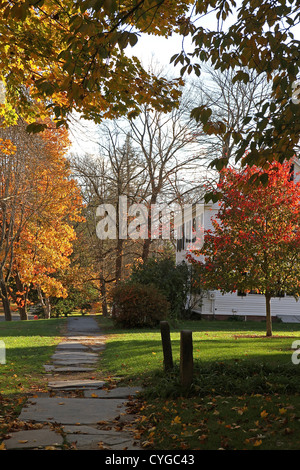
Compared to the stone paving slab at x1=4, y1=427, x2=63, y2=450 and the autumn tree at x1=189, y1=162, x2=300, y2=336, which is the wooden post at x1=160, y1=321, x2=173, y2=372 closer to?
the stone paving slab at x1=4, y1=427, x2=63, y2=450

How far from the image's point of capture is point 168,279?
23.5m

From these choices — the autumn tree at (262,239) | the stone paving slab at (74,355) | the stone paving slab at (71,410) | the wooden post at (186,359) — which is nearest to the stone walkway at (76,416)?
the stone paving slab at (71,410)

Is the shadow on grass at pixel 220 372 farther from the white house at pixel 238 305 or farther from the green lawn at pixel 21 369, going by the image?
the white house at pixel 238 305

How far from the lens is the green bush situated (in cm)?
2322

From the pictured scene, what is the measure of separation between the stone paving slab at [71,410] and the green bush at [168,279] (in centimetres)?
1618

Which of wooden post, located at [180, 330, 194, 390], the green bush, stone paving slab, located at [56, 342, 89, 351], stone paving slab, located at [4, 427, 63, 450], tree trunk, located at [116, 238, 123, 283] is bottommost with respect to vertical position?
stone paving slab, located at [56, 342, 89, 351]

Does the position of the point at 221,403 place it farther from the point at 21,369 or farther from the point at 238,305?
the point at 238,305

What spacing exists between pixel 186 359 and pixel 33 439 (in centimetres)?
247

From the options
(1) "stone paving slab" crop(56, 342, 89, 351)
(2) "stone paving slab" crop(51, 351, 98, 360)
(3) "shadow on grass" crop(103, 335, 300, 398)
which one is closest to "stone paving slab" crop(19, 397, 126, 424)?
(3) "shadow on grass" crop(103, 335, 300, 398)

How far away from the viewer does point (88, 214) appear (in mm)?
37469

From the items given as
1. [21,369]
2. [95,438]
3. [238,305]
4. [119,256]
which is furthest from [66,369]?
[119,256]

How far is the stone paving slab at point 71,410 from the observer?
5.71 m

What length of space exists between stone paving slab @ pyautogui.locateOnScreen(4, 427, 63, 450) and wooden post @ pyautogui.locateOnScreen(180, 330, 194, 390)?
7.02 feet
